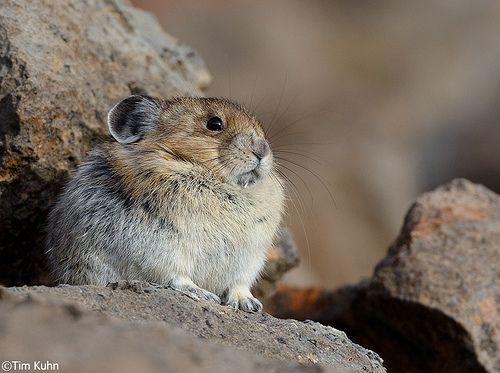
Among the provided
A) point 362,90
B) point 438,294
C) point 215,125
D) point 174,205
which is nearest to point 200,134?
point 215,125

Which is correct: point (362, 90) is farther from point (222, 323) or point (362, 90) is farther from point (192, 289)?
point (222, 323)

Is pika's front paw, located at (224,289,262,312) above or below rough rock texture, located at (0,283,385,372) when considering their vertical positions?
above

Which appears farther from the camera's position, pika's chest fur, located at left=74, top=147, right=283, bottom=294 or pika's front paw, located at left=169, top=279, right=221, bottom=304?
pika's chest fur, located at left=74, top=147, right=283, bottom=294

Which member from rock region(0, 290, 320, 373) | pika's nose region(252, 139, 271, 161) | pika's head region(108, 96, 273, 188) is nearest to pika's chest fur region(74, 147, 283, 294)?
pika's head region(108, 96, 273, 188)

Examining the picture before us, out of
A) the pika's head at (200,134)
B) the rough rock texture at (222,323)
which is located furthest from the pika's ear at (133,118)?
the rough rock texture at (222,323)

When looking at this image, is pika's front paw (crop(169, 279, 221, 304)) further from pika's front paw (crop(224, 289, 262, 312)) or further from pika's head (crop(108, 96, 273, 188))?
pika's head (crop(108, 96, 273, 188))

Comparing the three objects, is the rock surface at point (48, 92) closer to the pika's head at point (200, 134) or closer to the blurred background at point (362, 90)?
the pika's head at point (200, 134)
